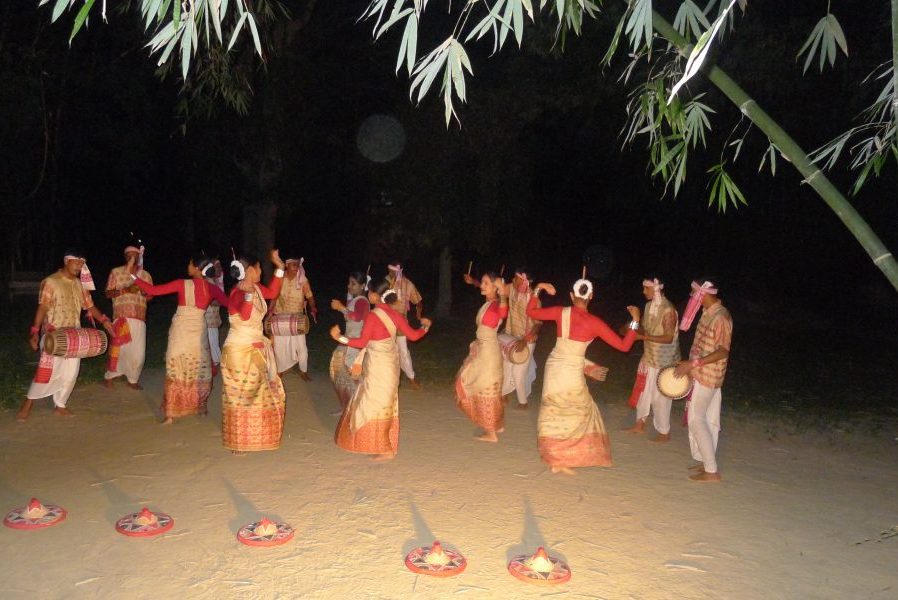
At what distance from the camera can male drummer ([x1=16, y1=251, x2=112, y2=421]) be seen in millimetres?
7410

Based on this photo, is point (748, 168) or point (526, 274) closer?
point (526, 274)

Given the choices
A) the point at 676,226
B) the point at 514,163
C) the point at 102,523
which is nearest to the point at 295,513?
the point at 102,523

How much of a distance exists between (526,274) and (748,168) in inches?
474

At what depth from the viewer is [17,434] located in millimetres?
7008

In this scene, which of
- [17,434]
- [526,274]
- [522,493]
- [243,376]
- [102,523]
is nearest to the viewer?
[102,523]

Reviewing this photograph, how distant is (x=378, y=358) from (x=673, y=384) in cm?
267

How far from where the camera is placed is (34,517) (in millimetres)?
4859

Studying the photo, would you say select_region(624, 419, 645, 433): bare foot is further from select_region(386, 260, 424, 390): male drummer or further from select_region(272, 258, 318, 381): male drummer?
select_region(272, 258, 318, 381): male drummer

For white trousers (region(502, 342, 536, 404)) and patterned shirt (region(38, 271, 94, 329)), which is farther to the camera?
white trousers (region(502, 342, 536, 404))

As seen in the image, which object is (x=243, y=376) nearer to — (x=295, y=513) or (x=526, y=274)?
(x=295, y=513)

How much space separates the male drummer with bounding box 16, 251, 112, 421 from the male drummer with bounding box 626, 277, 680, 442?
5.79 meters

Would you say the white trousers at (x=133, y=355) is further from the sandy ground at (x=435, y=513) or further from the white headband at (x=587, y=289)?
the white headband at (x=587, y=289)

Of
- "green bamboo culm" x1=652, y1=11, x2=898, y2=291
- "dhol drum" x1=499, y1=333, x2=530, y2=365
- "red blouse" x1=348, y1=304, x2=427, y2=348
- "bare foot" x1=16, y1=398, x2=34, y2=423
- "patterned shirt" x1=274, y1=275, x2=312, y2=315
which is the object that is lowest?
"bare foot" x1=16, y1=398, x2=34, y2=423

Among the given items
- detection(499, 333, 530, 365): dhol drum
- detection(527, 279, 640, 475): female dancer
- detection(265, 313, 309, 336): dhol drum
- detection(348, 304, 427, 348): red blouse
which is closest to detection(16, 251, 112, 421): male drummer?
detection(265, 313, 309, 336): dhol drum
